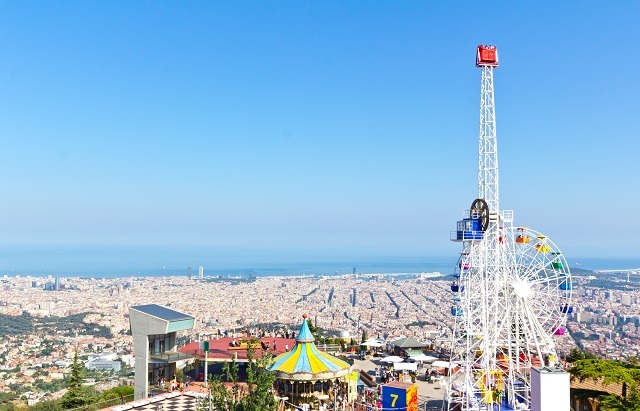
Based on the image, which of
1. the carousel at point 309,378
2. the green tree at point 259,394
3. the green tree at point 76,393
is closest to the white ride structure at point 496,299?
the carousel at point 309,378

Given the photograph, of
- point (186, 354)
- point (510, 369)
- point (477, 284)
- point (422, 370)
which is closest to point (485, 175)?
point (477, 284)

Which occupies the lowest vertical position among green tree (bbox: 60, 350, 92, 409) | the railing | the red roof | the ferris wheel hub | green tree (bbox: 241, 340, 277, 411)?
green tree (bbox: 60, 350, 92, 409)

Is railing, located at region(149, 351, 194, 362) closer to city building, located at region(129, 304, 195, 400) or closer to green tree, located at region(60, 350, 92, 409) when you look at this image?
city building, located at region(129, 304, 195, 400)

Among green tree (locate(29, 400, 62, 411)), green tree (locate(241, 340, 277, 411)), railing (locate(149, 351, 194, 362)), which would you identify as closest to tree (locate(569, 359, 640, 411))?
green tree (locate(241, 340, 277, 411))

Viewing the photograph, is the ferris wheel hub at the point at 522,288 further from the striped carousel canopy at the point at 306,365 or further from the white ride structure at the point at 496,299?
the striped carousel canopy at the point at 306,365

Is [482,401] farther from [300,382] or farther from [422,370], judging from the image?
[422,370]
